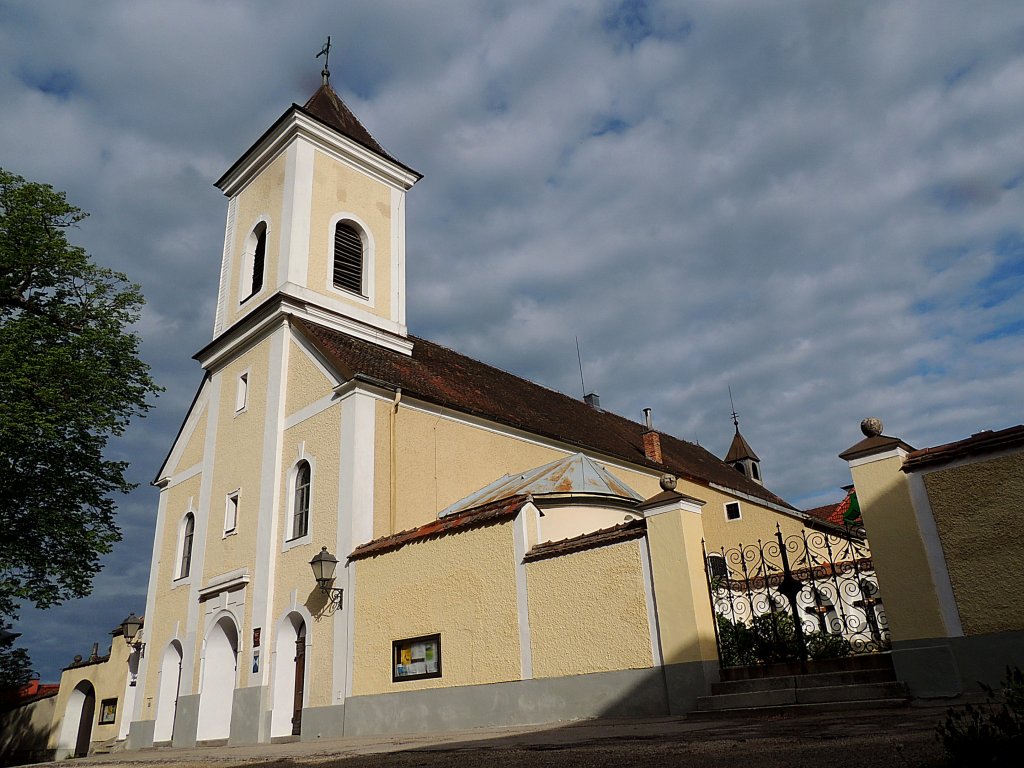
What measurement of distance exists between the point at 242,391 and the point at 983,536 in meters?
15.4

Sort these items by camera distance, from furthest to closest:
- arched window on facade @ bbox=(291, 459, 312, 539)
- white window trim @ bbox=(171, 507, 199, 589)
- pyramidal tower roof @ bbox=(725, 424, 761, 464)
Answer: pyramidal tower roof @ bbox=(725, 424, 761, 464)
white window trim @ bbox=(171, 507, 199, 589)
arched window on facade @ bbox=(291, 459, 312, 539)

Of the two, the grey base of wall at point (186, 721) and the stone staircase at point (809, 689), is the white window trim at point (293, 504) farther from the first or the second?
the stone staircase at point (809, 689)

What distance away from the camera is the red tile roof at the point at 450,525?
10859mm

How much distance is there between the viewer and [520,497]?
1084cm

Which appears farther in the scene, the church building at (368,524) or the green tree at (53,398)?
the green tree at (53,398)

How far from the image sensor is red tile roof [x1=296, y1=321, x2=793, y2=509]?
637 inches

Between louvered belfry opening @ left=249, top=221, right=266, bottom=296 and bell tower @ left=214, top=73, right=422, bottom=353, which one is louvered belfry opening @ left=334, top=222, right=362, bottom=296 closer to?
bell tower @ left=214, top=73, right=422, bottom=353

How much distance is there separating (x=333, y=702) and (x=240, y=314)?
10565 millimetres

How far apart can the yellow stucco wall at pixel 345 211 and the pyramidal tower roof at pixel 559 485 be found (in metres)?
6.13

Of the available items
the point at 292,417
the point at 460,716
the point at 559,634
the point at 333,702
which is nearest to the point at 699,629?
the point at 559,634

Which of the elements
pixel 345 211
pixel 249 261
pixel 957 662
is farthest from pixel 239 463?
pixel 957 662

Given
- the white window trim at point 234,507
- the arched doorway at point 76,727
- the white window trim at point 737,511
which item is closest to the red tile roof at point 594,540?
Answer: the white window trim at point 234,507

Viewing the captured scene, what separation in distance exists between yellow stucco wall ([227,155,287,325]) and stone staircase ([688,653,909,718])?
1398 centimetres

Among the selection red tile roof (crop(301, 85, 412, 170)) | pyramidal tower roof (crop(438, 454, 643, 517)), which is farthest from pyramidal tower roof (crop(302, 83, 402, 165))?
pyramidal tower roof (crop(438, 454, 643, 517))
